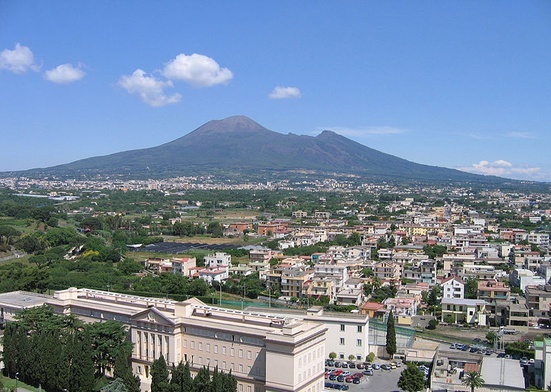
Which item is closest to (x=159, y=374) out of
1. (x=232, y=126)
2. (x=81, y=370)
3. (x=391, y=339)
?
(x=81, y=370)

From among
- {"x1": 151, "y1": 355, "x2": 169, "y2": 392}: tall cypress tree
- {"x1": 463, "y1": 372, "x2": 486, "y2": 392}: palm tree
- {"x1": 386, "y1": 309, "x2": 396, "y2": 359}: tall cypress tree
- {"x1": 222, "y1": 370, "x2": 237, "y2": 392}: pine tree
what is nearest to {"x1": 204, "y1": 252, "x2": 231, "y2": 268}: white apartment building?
{"x1": 386, "y1": 309, "x2": 396, "y2": 359}: tall cypress tree

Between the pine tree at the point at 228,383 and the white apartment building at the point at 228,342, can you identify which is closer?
the pine tree at the point at 228,383

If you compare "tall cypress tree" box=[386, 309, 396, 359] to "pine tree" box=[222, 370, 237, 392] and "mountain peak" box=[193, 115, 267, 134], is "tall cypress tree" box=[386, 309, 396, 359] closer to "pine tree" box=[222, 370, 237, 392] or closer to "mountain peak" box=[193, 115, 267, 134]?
"pine tree" box=[222, 370, 237, 392]

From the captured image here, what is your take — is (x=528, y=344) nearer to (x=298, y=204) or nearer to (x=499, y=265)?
(x=499, y=265)

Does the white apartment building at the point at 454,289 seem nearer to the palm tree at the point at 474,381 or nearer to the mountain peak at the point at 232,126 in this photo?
the palm tree at the point at 474,381

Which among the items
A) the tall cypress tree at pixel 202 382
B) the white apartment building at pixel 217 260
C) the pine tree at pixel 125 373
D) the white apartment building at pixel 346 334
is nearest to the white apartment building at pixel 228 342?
the pine tree at pixel 125 373

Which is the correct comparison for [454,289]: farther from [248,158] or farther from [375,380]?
[248,158]
